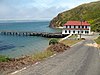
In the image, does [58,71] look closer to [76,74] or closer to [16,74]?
[76,74]

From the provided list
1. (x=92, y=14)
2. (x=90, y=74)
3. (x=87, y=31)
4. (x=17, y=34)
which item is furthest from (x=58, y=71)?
(x=92, y=14)

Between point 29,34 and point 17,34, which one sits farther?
point 17,34

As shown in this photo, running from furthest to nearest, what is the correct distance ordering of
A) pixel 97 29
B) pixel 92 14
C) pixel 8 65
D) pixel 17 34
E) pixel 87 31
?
1. pixel 92 14
2. pixel 17 34
3. pixel 97 29
4. pixel 87 31
5. pixel 8 65

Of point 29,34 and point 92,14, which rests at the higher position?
point 92,14

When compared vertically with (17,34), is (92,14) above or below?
above

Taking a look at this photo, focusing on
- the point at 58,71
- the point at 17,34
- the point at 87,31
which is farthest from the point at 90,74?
the point at 17,34

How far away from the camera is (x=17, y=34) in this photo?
5389 inches

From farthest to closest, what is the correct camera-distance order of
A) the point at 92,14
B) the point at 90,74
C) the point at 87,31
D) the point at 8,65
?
the point at 92,14, the point at 87,31, the point at 8,65, the point at 90,74

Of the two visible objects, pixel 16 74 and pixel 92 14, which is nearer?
pixel 16 74

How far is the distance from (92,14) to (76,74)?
177 m

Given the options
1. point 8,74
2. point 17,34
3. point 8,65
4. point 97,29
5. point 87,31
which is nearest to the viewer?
A: point 8,74

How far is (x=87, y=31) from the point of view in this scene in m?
102

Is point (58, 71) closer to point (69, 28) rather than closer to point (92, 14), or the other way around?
point (69, 28)

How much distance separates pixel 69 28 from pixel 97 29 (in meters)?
24.2
